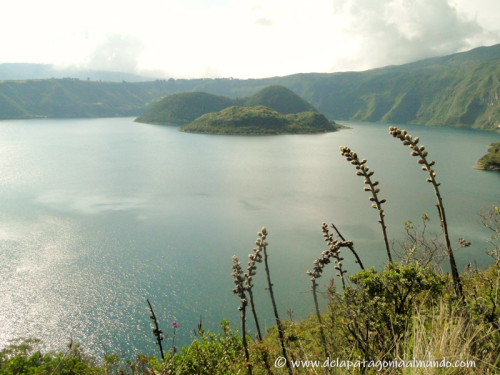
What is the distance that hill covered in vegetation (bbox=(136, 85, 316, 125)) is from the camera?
17012 cm

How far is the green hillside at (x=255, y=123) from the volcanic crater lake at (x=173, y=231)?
64.1m

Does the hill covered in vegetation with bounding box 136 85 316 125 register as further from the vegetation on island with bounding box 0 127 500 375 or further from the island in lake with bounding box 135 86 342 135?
the vegetation on island with bounding box 0 127 500 375

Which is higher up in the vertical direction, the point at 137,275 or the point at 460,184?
the point at 460,184

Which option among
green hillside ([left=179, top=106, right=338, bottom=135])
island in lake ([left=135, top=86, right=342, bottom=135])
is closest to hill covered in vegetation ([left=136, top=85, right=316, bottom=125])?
island in lake ([left=135, top=86, right=342, bottom=135])

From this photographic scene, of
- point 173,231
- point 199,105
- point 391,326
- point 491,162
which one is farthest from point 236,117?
point 391,326

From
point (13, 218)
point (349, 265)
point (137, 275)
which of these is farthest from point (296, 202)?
point (13, 218)

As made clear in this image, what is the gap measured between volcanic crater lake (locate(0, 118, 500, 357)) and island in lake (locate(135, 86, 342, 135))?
216 feet

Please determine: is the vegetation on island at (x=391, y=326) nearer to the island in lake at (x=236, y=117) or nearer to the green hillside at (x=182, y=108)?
the island in lake at (x=236, y=117)

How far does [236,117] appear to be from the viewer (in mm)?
133875

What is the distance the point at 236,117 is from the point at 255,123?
8537 millimetres

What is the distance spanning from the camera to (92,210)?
3753 cm

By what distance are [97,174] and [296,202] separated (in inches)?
1424

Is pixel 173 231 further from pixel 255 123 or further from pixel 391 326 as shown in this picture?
pixel 255 123

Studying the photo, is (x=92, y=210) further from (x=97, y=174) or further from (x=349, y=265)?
(x=349, y=265)
